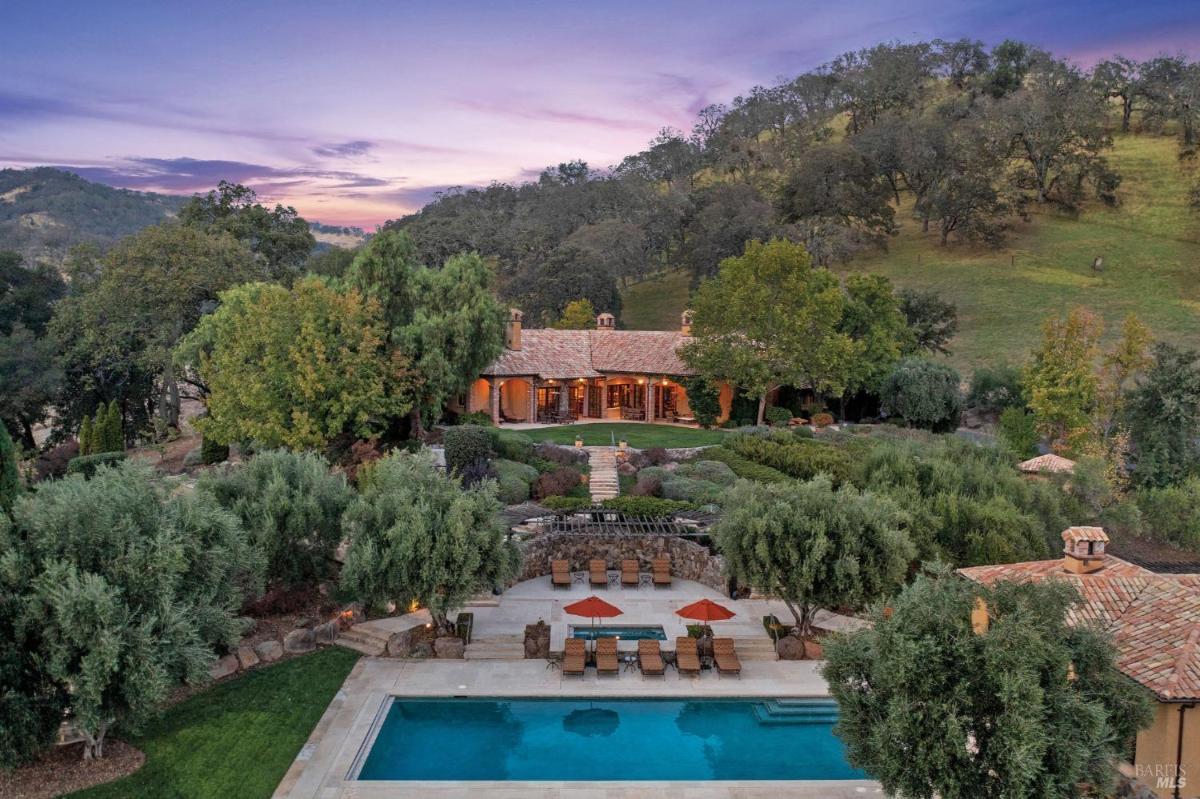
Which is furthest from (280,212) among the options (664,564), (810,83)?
(810,83)

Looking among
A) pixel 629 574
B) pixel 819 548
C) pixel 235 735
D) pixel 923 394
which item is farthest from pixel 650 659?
pixel 923 394

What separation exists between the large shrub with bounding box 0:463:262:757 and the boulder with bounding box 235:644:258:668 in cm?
255

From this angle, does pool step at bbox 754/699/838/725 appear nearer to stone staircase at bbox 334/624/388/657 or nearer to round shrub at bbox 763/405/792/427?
stone staircase at bbox 334/624/388/657

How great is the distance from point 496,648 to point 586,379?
28.0m

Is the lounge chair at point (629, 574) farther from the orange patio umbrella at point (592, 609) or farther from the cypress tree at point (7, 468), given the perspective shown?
the cypress tree at point (7, 468)

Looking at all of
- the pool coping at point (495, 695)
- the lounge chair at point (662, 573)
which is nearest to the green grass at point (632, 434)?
the lounge chair at point (662, 573)

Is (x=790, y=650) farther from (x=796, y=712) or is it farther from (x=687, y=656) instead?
(x=687, y=656)

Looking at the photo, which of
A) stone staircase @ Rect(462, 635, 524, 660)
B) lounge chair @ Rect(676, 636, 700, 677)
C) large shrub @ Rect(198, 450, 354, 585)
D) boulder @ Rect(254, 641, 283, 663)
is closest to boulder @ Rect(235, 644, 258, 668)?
boulder @ Rect(254, 641, 283, 663)

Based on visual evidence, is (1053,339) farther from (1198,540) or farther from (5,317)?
(5,317)

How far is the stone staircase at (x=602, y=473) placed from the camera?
30875 millimetres

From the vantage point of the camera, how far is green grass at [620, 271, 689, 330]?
74875 millimetres

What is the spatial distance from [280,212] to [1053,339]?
173ft

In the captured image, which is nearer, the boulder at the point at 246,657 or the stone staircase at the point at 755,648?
the boulder at the point at 246,657

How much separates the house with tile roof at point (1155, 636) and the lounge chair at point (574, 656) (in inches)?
338
